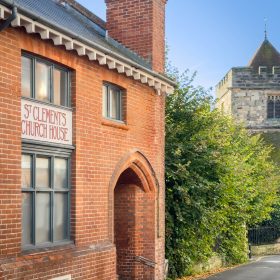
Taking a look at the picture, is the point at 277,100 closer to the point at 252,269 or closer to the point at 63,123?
the point at 252,269

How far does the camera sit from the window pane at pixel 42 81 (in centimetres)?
1064

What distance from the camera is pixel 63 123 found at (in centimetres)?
1133

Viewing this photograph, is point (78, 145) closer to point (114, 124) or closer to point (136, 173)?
point (114, 124)

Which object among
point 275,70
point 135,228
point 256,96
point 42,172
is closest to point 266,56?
point 275,70

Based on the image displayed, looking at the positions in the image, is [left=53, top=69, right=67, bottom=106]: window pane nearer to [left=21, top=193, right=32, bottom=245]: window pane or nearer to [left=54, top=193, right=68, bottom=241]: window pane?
[left=54, top=193, right=68, bottom=241]: window pane

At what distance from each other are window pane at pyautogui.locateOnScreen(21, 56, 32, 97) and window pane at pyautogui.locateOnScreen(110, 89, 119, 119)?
3.35m

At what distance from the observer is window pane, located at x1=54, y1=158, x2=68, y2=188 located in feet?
36.7

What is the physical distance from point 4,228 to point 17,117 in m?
1.97

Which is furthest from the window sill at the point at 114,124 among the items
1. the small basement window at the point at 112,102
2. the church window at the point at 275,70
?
the church window at the point at 275,70

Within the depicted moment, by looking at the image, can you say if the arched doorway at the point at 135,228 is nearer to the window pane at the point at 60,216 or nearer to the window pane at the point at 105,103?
the window pane at the point at 105,103

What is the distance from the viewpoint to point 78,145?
1170 centimetres

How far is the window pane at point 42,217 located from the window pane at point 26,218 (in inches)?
9.4

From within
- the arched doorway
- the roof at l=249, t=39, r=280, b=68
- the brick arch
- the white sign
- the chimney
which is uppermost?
the roof at l=249, t=39, r=280, b=68

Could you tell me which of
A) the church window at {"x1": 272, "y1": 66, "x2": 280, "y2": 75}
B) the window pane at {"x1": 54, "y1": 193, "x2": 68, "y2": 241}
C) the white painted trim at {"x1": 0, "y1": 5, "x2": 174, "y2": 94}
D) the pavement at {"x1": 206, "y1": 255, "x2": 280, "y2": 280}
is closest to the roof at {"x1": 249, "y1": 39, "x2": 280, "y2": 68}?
the church window at {"x1": 272, "y1": 66, "x2": 280, "y2": 75}
